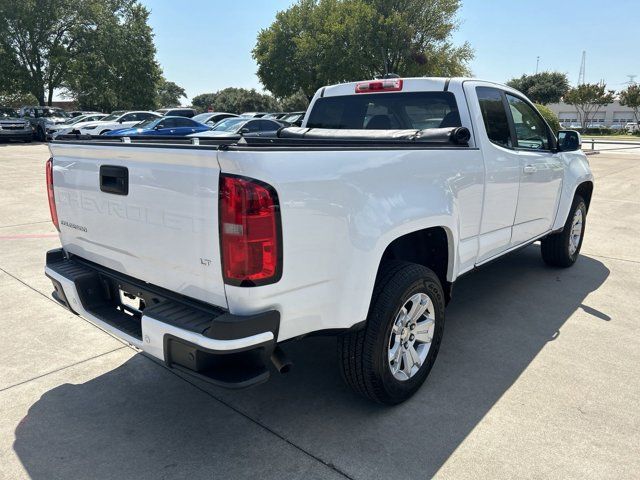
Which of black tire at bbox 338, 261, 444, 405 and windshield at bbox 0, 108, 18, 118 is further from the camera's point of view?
windshield at bbox 0, 108, 18, 118

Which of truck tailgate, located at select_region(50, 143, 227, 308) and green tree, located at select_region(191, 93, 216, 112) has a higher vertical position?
green tree, located at select_region(191, 93, 216, 112)

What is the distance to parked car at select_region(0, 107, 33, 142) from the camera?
25.8 metres

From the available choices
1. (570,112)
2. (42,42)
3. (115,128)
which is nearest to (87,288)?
(115,128)

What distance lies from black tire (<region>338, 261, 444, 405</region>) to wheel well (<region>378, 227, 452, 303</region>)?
1.19ft

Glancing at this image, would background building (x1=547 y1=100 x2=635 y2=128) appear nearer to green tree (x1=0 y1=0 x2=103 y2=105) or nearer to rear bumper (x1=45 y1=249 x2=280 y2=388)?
green tree (x1=0 y1=0 x2=103 y2=105)

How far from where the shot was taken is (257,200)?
210 centimetres

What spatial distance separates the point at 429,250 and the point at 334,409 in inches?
47.9

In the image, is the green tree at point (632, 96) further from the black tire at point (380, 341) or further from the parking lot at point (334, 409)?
the black tire at point (380, 341)

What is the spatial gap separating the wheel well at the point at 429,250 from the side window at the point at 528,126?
1.47 meters

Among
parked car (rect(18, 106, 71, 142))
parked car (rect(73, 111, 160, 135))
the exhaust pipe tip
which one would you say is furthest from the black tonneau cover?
parked car (rect(18, 106, 71, 142))

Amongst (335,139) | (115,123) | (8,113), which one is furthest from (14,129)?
(335,139)

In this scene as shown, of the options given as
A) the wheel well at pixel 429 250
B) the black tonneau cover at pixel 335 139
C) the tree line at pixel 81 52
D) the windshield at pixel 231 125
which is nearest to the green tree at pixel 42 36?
the tree line at pixel 81 52

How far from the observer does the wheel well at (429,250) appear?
10.8ft

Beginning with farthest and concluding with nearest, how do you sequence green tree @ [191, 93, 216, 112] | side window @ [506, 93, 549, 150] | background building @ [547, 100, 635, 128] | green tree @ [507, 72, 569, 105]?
green tree @ [191, 93, 216, 112] < background building @ [547, 100, 635, 128] < green tree @ [507, 72, 569, 105] < side window @ [506, 93, 549, 150]
